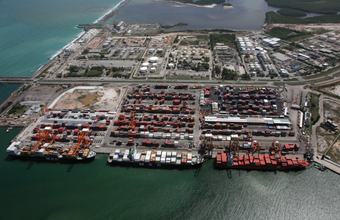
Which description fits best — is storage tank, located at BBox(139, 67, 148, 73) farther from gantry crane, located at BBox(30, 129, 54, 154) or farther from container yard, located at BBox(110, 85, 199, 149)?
gantry crane, located at BBox(30, 129, 54, 154)

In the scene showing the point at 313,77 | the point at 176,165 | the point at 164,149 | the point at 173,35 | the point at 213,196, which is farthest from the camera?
the point at 173,35

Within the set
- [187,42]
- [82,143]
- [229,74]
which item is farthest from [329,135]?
[187,42]

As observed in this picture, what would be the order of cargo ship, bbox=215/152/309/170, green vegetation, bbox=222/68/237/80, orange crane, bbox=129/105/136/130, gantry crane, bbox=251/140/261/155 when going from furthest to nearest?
green vegetation, bbox=222/68/237/80
orange crane, bbox=129/105/136/130
gantry crane, bbox=251/140/261/155
cargo ship, bbox=215/152/309/170

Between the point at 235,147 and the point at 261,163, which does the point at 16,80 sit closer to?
the point at 235,147

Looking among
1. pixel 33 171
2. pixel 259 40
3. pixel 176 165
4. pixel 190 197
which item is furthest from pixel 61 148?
pixel 259 40

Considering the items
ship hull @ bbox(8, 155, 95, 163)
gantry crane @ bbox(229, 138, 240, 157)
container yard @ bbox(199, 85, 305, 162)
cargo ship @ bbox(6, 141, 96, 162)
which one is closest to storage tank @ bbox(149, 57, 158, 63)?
container yard @ bbox(199, 85, 305, 162)

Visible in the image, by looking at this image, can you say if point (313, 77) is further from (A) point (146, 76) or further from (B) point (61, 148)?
(B) point (61, 148)
